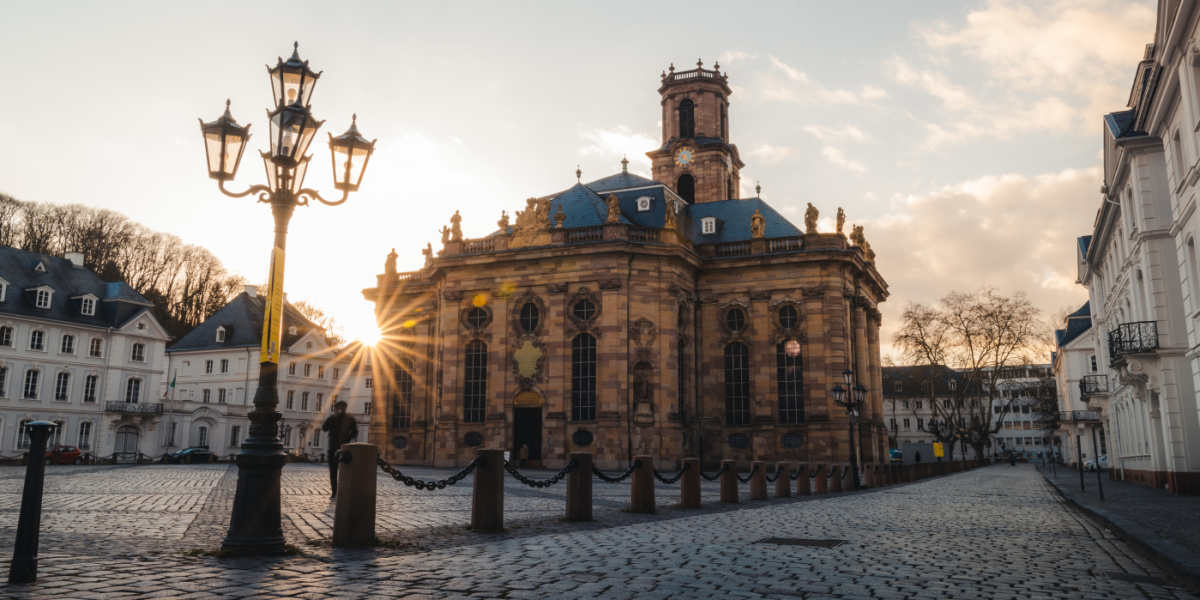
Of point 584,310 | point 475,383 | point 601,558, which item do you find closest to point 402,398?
point 475,383

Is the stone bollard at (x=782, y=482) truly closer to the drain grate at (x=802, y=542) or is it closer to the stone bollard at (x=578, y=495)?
the stone bollard at (x=578, y=495)

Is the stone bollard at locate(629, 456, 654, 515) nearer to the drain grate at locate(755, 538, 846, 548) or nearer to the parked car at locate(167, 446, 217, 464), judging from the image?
the drain grate at locate(755, 538, 846, 548)

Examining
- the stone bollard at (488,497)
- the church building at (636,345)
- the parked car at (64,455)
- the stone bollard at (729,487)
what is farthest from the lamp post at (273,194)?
the parked car at (64,455)

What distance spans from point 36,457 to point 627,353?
3293 cm

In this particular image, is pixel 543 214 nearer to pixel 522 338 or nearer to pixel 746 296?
pixel 522 338

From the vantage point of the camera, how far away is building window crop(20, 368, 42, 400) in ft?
159

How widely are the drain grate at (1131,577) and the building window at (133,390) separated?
5725cm

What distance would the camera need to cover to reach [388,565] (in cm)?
798

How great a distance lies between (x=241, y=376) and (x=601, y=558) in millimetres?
59600

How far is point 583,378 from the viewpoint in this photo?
131 ft

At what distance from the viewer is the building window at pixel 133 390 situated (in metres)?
53.9

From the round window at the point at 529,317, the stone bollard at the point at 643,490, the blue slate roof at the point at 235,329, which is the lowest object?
the stone bollard at the point at 643,490

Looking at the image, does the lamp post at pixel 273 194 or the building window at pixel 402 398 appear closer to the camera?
the lamp post at pixel 273 194

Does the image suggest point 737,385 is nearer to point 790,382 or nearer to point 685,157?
point 790,382
